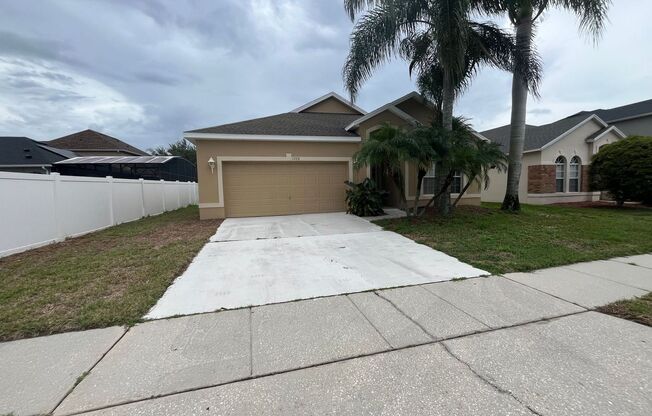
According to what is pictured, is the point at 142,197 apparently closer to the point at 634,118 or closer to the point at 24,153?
the point at 24,153

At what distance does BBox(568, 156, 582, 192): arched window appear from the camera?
16.2 meters

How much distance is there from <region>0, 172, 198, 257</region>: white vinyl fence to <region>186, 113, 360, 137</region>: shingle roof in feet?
12.0

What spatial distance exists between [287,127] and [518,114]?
348 inches

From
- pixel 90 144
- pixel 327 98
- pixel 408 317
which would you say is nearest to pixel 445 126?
pixel 408 317

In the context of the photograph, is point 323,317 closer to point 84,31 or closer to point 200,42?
point 84,31

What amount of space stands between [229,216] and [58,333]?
Answer: 8341 millimetres

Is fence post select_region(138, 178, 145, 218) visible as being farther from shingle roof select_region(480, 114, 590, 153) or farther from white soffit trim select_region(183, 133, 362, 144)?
shingle roof select_region(480, 114, 590, 153)

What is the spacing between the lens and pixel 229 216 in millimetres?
11219

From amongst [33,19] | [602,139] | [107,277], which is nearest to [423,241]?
[107,277]

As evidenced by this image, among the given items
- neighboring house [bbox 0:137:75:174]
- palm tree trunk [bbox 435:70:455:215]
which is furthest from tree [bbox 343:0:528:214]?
neighboring house [bbox 0:137:75:174]

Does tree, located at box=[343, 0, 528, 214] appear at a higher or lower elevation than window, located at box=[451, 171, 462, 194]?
higher

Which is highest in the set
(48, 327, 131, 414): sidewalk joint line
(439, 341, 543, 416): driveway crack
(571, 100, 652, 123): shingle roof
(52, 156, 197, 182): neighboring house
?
(571, 100, 652, 123): shingle roof

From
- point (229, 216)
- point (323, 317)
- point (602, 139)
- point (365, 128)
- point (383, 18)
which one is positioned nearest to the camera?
point (323, 317)

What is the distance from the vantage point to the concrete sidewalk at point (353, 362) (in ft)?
6.66
